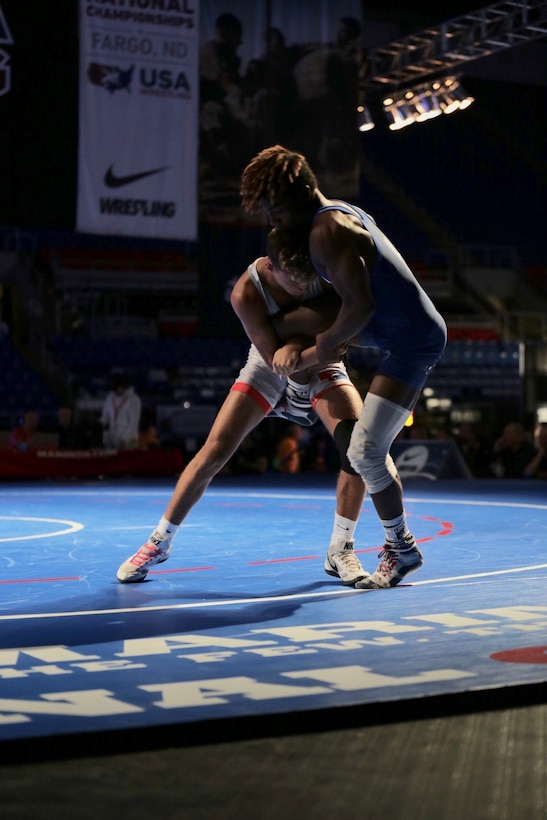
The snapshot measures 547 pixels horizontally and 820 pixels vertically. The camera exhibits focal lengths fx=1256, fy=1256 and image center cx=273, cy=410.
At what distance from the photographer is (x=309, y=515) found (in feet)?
29.0

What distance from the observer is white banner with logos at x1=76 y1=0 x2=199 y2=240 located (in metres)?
14.3

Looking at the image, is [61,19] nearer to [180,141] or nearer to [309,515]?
[180,141]

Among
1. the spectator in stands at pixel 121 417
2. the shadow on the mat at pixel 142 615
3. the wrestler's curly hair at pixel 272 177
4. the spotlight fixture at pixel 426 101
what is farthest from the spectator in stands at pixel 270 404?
the spotlight fixture at pixel 426 101

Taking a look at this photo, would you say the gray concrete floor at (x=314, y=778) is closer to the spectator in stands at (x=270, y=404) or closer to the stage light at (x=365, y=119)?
the spectator in stands at (x=270, y=404)

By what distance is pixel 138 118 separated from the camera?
1458 cm

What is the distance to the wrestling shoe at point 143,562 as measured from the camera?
5.24 metres

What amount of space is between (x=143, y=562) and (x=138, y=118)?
10.2 m

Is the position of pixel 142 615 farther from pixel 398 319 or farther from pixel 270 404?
pixel 398 319

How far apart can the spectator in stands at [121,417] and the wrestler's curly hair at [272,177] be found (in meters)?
10.1

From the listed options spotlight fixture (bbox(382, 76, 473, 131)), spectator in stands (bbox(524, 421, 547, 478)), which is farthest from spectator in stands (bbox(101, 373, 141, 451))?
spotlight fixture (bbox(382, 76, 473, 131))

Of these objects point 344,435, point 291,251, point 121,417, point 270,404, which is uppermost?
point 291,251

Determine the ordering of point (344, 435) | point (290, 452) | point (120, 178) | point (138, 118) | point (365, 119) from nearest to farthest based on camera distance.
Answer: point (344, 435)
point (120, 178)
point (138, 118)
point (290, 452)
point (365, 119)

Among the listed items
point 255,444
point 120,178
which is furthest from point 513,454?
point 120,178

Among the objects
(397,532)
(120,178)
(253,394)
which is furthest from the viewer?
(120,178)
